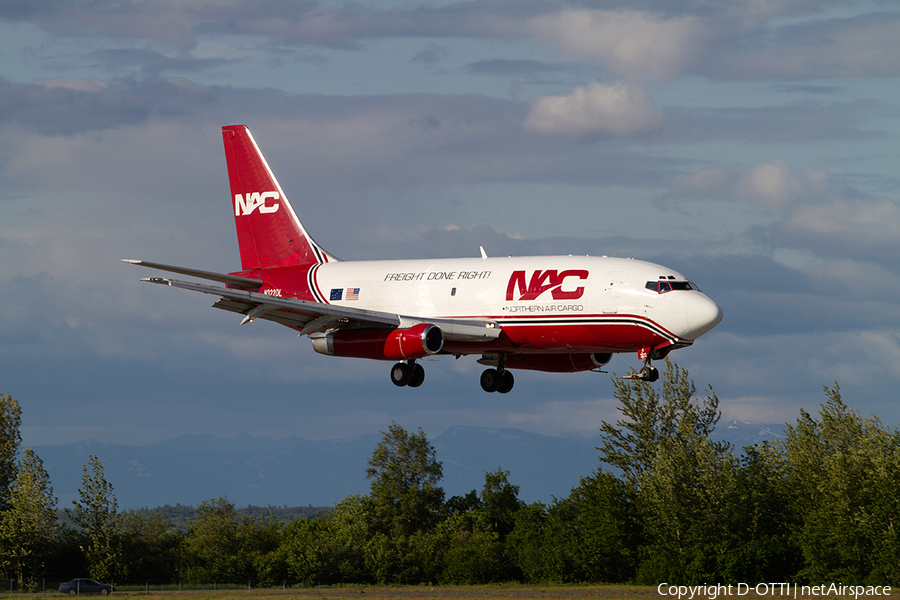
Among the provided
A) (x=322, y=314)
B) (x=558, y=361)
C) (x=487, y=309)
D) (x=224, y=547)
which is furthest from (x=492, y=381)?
(x=224, y=547)

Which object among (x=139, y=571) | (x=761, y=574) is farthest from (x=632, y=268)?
(x=139, y=571)

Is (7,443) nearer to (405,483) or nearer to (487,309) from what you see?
(405,483)

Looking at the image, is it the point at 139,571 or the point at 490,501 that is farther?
the point at 490,501

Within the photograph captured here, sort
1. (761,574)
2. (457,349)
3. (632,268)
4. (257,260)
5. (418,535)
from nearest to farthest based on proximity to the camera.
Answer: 1. (632,268)
2. (457,349)
3. (257,260)
4. (761,574)
5. (418,535)

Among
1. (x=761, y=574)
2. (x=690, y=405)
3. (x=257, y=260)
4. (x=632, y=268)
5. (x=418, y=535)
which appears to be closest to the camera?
(x=632, y=268)

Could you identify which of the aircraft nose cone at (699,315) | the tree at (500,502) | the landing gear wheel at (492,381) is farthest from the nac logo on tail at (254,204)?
the tree at (500,502)

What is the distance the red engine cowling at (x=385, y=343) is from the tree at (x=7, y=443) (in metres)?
98.1

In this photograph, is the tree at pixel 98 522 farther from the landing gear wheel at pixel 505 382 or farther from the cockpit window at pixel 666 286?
the cockpit window at pixel 666 286

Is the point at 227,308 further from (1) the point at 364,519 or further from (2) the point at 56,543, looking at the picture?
(1) the point at 364,519

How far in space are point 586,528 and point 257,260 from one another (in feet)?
276

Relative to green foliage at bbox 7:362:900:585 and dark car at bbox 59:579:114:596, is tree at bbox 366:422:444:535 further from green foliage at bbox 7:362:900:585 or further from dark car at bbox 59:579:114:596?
dark car at bbox 59:579:114:596

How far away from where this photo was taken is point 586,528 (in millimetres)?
138625

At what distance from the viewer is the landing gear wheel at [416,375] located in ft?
187

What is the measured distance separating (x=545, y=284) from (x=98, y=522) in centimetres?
10138
